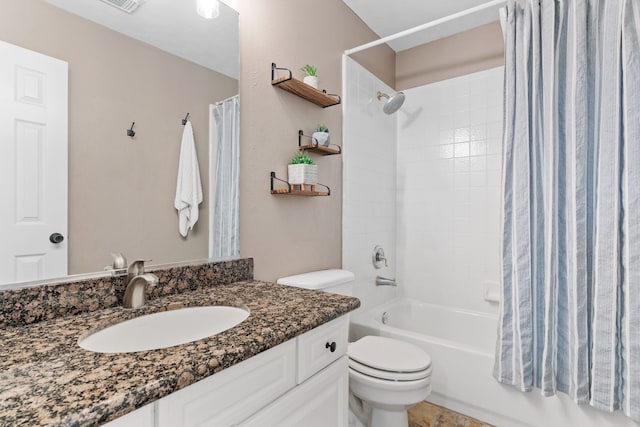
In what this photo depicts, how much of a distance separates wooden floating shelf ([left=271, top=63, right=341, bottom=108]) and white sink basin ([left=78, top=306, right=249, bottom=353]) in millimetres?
1067

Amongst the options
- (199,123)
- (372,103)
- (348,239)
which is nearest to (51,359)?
(199,123)

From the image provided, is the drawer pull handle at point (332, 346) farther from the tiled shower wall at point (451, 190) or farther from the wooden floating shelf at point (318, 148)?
the tiled shower wall at point (451, 190)

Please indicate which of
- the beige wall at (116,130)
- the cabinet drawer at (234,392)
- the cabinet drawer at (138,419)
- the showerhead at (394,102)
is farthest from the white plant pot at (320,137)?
the cabinet drawer at (138,419)

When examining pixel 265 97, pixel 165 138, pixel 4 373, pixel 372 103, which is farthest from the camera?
pixel 372 103

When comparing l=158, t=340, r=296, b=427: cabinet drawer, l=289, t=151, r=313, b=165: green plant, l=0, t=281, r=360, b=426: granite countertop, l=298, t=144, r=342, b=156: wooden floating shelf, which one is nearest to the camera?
l=0, t=281, r=360, b=426: granite countertop

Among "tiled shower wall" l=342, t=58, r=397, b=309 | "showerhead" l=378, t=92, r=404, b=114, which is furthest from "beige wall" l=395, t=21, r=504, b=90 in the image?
"showerhead" l=378, t=92, r=404, b=114

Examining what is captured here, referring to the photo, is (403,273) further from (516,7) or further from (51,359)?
(51,359)

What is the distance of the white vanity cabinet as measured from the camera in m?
0.62

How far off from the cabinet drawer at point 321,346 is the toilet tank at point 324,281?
1.55ft

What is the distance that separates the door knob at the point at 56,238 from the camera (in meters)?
0.90

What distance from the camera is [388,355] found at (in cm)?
152

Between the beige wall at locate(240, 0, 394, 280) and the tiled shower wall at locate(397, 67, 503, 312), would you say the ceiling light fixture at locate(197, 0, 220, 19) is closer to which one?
the beige wall at locate(240, 0, 394, 280)

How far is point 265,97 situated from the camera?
61.6 inches

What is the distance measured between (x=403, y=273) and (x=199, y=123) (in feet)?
6.75
